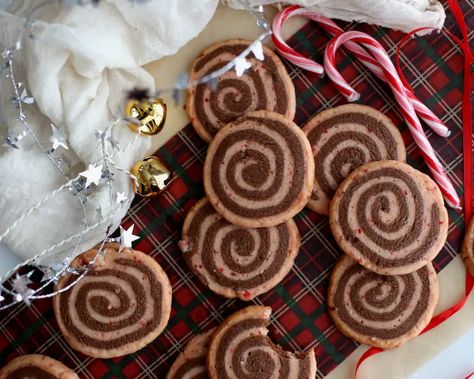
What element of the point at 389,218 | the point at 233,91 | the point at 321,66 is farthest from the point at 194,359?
the point at 321,66

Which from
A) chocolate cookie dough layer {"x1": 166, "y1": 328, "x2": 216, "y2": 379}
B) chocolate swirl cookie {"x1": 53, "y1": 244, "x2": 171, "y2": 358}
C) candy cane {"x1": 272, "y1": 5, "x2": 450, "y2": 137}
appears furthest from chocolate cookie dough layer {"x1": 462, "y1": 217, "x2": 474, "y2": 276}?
chocolate swirl cookie {"x1": 53, "y1": 244, "x2": 171, "y2": 358}

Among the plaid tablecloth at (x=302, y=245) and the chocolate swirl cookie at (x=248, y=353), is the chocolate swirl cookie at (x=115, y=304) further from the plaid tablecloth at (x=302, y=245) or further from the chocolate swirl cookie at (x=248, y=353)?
the chocolate swirl cookie at (x=248, y=353)

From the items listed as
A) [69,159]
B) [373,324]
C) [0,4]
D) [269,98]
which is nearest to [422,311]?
[373,324]

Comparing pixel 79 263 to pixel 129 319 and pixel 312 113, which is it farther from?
pixel 312 113

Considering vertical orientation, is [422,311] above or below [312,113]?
below

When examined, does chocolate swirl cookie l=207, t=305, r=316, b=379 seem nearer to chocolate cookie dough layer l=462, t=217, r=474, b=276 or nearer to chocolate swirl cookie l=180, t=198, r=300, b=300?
chocolate swirl cookie l=180, t=198, r=300, b=300

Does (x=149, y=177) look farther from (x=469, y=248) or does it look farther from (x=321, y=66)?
(x=469, y=248)
